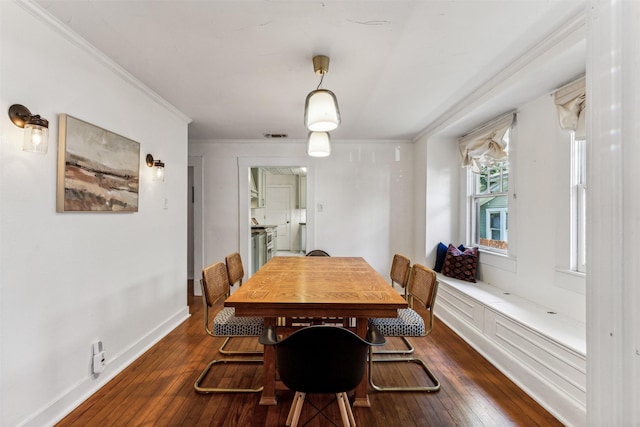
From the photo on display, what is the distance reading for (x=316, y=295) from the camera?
1.60 metres

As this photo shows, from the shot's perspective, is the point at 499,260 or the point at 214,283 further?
the point at 499,260

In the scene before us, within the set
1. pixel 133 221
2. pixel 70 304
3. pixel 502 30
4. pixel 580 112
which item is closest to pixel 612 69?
pixel 502 30

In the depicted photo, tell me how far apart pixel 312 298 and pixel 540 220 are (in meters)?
2.10

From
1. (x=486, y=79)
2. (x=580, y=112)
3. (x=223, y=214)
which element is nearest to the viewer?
(x=580, y=112)

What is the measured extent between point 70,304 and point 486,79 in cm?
334

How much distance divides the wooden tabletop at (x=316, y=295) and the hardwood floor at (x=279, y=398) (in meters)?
0.72

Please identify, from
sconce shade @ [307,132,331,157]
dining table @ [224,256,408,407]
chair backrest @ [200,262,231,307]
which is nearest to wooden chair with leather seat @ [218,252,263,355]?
chair backrest @ [200,262,231,307]

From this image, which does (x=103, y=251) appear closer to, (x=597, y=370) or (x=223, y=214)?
(x=223, y=214)

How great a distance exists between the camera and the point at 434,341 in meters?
2.70

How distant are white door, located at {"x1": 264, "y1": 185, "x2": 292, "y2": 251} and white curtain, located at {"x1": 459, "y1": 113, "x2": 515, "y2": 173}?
5.12 meters

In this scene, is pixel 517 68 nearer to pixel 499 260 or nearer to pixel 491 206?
pixel 491 206

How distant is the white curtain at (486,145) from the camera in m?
2.80

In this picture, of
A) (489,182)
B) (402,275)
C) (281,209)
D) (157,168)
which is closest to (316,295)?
(402,275)

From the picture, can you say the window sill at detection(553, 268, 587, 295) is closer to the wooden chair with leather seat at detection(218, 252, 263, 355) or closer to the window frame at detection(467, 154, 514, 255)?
the window frame at detection(467, 154, 514, 255)
